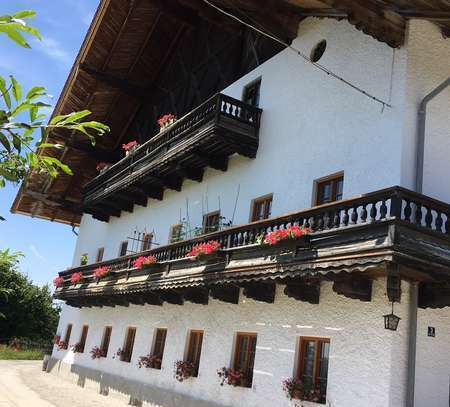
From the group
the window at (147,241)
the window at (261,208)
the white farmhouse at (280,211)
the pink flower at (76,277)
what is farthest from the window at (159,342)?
the pink flower at (76,277)

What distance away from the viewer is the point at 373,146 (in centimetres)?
1088

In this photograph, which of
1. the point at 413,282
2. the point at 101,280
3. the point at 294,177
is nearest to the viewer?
the point at 413,282

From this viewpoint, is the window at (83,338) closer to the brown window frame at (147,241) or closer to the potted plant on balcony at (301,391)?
the brown window frame at (147,241)

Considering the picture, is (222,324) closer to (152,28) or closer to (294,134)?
(294,134)

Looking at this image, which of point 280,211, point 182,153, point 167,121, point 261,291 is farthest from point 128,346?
point 280,211

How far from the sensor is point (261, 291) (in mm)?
11727

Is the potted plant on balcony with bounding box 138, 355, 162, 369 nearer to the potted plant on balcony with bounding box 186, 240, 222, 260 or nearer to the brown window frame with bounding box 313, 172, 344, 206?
the potted plant on balcony with bounding box 186, 240, 222, 260

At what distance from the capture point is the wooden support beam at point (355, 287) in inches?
364

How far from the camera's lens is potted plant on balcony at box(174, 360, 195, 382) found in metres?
14.1

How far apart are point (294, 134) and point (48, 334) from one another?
3795cm

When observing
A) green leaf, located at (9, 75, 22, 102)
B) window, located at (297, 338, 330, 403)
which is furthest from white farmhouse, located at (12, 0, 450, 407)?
green leaf, located at (9, 75, 22, 102)

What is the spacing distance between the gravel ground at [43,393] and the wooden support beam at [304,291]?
853 centimetres

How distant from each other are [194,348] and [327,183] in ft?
20.2

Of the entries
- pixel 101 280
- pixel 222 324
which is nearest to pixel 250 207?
pixel 222 324
